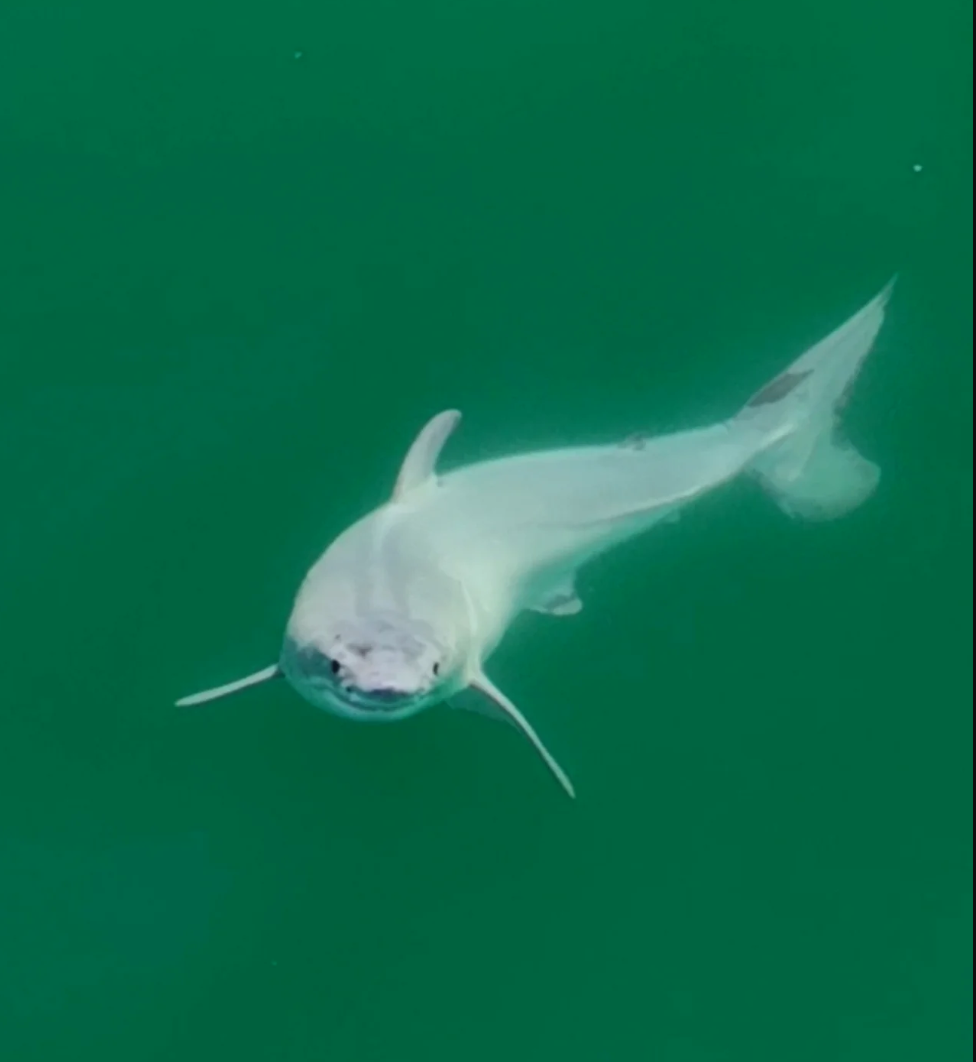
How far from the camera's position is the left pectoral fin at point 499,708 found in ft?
21.0

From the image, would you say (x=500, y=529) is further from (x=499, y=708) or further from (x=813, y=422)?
(x=813, y=422)

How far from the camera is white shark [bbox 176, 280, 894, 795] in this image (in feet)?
18.5

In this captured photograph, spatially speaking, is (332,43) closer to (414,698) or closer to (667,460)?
(667,460)

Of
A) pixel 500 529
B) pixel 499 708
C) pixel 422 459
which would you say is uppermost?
pixel 422 459

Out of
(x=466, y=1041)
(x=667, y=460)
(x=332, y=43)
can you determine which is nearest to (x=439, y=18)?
(x=332, y=43)

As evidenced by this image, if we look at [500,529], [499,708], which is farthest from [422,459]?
[499,708]

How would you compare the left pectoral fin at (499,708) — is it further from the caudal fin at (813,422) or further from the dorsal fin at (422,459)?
the caudal fin at (813,422)

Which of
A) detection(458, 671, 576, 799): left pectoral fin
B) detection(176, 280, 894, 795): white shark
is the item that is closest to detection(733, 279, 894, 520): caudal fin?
detection(176, 280, 894, 795): white shark

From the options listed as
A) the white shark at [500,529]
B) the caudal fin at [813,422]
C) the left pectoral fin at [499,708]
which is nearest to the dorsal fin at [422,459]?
the white shark at [500,529]

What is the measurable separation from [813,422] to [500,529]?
105 inches

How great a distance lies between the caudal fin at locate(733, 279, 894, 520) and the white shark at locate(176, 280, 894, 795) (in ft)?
0.03

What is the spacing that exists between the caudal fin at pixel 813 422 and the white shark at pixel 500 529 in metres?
0.01

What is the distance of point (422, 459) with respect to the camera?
7.04 meters

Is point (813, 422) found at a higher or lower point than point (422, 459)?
higher
